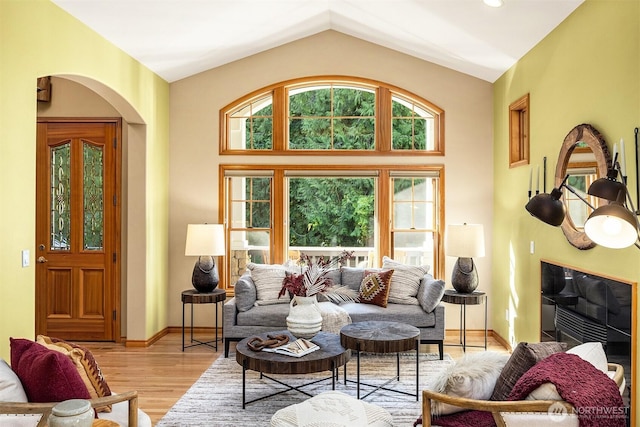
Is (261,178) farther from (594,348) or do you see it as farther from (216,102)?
(594,348)

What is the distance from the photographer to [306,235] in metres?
6.48

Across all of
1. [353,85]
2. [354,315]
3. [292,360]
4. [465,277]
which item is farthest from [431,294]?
[353,85]

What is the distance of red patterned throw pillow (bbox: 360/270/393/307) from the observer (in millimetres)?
5543

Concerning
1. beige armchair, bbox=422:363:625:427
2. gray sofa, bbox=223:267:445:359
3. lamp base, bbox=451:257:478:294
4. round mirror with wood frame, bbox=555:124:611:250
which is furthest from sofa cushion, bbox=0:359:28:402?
lamp base, bbox=451:257:478:294

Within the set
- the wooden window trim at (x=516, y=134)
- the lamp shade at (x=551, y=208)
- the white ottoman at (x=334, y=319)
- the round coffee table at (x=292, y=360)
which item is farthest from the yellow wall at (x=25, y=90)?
the wooden window trim at (x=516, y=134)

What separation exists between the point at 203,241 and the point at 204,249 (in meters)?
0.08

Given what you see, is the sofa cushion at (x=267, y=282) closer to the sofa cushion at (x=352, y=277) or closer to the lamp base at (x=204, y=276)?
the lamp base at (x=204, y=276)

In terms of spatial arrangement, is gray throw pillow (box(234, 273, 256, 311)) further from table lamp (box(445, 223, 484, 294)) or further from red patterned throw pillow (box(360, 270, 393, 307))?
table lamp (box(445, 223, 484, 294))

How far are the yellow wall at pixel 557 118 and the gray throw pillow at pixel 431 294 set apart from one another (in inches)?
30.5

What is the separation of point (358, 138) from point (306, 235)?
4.24 ft

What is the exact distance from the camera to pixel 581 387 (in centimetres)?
221

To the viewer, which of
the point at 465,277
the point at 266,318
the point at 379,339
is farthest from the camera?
the point at 465,277

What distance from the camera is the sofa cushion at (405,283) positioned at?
5.60 m

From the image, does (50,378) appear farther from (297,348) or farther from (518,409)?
(518,409)
